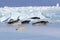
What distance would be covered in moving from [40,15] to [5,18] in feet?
2.19

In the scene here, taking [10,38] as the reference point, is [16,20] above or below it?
above

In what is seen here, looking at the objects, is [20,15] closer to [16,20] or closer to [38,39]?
[16,20]

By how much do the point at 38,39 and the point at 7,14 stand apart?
2.29 m

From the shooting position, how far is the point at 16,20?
4.57m

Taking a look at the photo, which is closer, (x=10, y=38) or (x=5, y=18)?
(x=10, y=38)

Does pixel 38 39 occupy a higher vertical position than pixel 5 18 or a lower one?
lower

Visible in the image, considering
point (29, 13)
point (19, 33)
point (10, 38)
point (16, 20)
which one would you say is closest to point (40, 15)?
point (29, 13)

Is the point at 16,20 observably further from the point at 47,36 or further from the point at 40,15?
the point at 47,36
